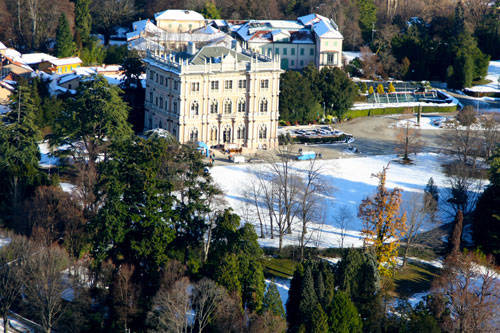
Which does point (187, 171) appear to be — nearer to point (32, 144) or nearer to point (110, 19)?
point (32, 144)

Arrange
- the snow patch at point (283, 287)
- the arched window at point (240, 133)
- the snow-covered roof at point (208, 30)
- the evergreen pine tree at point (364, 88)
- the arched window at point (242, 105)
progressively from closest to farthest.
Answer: the snow patch at point (283, 287) → the arched window at point (242, 105) → the arched window at point (240, 133) → the evergreen pine tree at point (364, 88) → the snow-covered roof at point (208, 30)

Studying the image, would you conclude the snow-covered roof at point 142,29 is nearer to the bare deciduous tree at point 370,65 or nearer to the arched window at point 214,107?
the bare deciduous tree at point 370,65

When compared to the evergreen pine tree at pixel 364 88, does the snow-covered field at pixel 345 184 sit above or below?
below

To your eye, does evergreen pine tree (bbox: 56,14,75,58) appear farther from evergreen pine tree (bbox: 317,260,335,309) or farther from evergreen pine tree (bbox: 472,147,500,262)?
evergreen pine tree (bbox: 317,260,335,309)

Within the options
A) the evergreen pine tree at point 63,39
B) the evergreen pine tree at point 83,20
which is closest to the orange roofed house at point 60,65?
the evergreen pine tree at point 63,39

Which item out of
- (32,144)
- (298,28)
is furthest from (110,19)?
(32,144)

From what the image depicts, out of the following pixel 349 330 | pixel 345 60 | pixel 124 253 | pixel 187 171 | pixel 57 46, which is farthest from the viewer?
pixel 345 60

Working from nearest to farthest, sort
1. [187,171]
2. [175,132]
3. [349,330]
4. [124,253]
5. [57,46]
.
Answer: [349,330], [124,253], [187,171], [175,132], [57,46]
